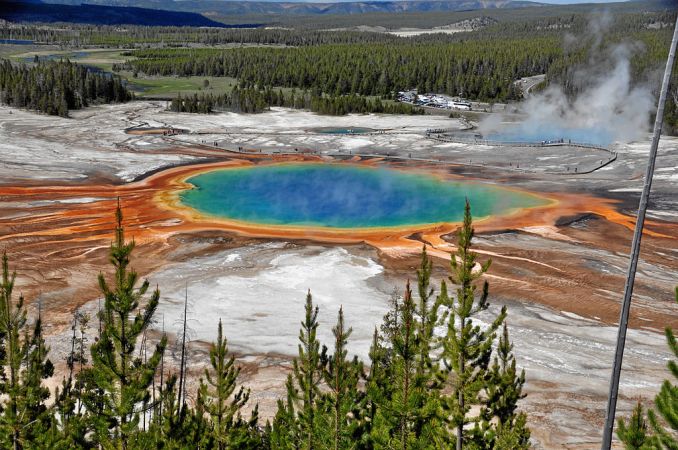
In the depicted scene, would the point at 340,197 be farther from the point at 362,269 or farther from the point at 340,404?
the point at 340,404

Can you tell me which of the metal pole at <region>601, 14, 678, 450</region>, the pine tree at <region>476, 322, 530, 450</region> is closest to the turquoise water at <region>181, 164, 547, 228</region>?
the pine tree at <region>476, 322, 530, 450</region>

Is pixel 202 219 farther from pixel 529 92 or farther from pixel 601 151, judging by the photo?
pixel 529 92

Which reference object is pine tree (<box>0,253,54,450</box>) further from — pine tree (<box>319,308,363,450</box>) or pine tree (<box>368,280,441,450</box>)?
pine tree (<box>368,280,441,450</box>)

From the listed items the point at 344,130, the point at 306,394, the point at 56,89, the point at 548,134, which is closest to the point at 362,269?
the point at 306,394

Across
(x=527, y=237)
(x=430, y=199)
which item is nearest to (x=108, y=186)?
(x=430, y=199)

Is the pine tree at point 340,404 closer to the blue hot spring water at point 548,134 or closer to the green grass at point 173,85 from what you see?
the blue hot spring water at point 548,134

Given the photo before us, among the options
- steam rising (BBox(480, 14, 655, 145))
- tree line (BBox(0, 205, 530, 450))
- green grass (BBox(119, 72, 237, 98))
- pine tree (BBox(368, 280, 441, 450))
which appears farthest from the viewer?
green grass (BBox(119, 72, 237, 98))

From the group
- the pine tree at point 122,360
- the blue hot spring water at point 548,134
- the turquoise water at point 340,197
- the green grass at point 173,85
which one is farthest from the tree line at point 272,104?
the pine tree at point 122,360
